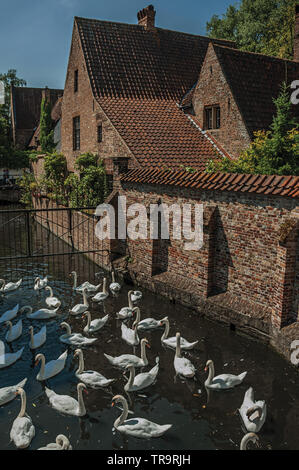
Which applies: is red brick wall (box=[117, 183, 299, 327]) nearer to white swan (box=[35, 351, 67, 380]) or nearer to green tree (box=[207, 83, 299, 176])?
green tree (box=[207, 83, 299, 176])

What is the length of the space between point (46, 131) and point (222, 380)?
34.5 m

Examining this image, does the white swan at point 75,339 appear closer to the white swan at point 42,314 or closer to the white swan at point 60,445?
the white swan at point 42,314

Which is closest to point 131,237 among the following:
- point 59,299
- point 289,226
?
point 59,299

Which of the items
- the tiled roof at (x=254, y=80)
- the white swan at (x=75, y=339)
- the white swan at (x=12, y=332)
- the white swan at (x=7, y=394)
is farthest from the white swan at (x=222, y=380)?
the tiled roof at (x=254, y=80)

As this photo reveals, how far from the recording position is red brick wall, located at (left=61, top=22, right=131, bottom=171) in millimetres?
17261

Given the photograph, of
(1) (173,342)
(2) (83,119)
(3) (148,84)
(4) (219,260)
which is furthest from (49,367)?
(3) (148,84)

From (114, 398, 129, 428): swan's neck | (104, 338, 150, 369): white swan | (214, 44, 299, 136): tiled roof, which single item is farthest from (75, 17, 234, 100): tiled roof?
(114, 398, 129, 428): swan's neck

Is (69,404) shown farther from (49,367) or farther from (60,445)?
(49,367)

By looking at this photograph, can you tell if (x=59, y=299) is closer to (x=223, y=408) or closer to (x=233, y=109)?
(x=223, y=408)

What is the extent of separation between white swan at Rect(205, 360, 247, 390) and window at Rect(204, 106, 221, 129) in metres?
12.9

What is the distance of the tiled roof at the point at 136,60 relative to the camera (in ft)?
65.9

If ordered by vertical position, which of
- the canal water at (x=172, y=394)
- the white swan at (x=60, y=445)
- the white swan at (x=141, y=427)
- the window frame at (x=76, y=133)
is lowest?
the canal water at (x=172, y=394)

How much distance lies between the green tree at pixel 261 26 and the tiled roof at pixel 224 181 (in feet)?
59.7
